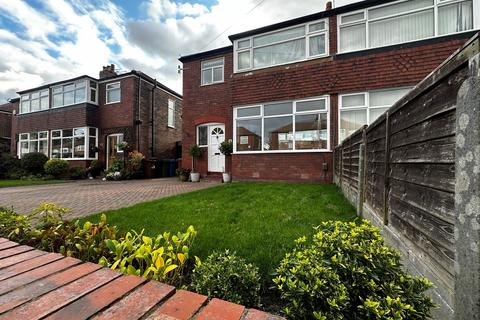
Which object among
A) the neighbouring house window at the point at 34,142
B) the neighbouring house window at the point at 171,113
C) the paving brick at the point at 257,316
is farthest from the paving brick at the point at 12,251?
the neighbouring house window at the point at 34,142

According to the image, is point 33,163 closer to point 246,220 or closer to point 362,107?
point 246,220

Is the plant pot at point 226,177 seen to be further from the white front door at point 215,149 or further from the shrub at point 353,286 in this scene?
the shrub at point 353,286

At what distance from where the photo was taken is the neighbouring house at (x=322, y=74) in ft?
21.6

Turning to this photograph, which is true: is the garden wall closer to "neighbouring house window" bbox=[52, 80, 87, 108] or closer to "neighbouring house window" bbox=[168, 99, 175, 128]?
"neighbouring house window" bbox=[168, 99, 175, 128]

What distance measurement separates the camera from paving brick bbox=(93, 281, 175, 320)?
998 millimetres

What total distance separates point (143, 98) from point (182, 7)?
21.1 feet

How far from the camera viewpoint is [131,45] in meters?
12.8

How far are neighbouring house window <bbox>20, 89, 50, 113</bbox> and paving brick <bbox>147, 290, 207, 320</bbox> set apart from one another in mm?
19692

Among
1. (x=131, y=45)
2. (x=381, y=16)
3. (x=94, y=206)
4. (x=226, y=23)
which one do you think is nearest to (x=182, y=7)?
(x=226, y=23)

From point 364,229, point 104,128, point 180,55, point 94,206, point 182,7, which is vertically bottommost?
point 94,206

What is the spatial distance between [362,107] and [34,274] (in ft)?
26.9

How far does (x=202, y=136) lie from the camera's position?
416 inches

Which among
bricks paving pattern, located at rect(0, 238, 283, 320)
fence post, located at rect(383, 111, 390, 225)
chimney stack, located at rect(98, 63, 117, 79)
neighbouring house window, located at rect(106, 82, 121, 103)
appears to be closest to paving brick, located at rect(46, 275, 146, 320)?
bricks paving pattern, located at rect(0, 238, 283, 320)

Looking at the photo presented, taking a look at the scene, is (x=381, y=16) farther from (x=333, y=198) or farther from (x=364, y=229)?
(x=364, y=229)
